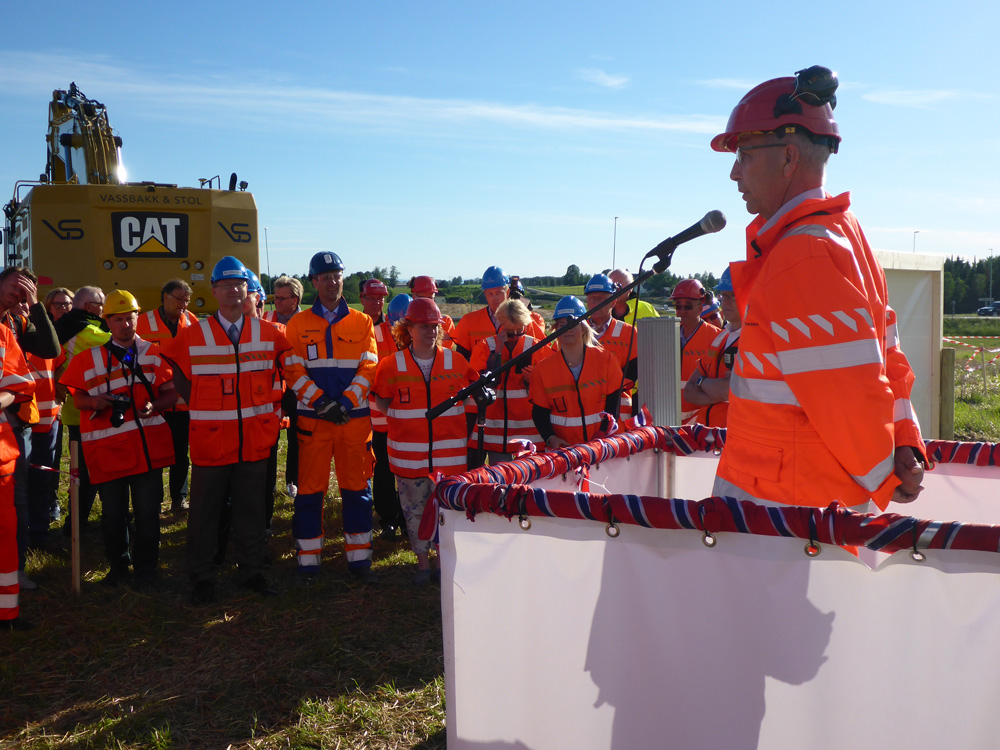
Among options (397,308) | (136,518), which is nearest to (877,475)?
(136,518)

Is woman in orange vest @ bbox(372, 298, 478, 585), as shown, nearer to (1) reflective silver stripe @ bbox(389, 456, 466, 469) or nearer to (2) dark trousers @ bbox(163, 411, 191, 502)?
(1) reflective silver stripe @ bbox(389, 456, 466, 469)

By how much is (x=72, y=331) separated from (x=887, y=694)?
6088mm

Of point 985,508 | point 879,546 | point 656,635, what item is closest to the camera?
point 879,546

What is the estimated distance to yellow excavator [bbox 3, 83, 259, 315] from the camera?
8.35 m

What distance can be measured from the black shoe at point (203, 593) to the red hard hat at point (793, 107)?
14.2 feet

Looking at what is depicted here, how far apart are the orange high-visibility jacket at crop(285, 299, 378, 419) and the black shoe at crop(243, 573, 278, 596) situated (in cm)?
111

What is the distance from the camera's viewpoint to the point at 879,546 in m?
1.83

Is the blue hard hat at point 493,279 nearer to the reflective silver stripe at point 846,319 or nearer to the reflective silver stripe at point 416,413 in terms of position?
the reflective silver stripe at point 416,413

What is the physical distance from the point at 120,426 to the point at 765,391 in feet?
14.5

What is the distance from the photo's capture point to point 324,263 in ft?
18.6

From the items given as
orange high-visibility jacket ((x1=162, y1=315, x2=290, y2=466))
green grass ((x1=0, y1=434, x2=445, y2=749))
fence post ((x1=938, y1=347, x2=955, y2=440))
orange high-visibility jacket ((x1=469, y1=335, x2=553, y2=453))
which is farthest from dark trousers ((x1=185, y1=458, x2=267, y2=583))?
fence post ((x1=938, y1=347, x2=955, y2=440))

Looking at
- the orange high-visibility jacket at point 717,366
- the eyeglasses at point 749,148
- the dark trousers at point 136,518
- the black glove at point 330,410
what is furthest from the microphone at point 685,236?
the dark trousers at point 136,518

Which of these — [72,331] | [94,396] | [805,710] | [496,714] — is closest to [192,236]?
[72,331]

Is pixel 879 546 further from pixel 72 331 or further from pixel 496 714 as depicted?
pixel 72 331
